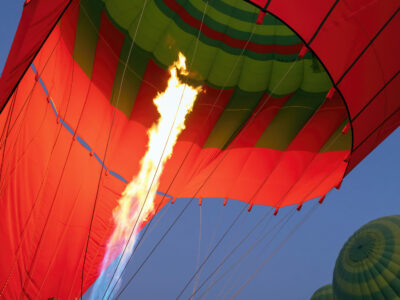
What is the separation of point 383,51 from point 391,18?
32cm

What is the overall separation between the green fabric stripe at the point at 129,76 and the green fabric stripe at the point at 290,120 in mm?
2099

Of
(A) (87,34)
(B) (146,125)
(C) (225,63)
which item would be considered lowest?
(B) (146,125)

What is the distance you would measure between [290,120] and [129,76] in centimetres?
248

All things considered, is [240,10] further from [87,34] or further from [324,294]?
[324,294]

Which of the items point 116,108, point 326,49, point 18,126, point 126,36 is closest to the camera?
point 326,49

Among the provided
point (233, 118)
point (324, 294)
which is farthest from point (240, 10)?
point (324, 294)

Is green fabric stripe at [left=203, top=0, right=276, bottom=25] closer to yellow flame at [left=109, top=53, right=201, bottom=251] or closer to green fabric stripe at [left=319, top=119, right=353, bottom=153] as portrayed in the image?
yellow flame at [left=109, top=53, right=201, bottom=251]

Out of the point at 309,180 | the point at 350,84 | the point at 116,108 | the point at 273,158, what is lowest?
the point at 350,84

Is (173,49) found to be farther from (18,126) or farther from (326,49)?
(326,49)

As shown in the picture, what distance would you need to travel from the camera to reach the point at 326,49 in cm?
398

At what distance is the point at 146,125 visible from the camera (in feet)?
22.1

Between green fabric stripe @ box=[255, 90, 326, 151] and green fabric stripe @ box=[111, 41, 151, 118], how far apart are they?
2.10 meters

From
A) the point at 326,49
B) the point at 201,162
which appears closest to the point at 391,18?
the point at 326,49

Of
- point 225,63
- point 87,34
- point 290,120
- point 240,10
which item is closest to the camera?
point 87,34
